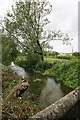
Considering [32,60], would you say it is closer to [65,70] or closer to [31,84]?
[65,70]

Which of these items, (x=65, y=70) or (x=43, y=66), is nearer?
(x=65, y=70)

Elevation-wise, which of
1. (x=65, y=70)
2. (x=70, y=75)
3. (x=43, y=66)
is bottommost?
(x=70, y=75)

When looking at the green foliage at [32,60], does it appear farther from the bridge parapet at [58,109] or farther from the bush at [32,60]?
the bridge parapet at [58,109]

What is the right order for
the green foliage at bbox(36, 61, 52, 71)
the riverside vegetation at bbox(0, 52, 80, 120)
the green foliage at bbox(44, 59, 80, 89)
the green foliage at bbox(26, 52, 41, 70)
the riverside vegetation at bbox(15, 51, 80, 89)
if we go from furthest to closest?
the green foliage at bbox(26, 52, 41, 70) → the green foliage at bbox(36, 61, 52, 71) → the riverside vegetation at bbox(15, 51, 80, 89) → the green foliage at bbox(44, 59, 80, 89) → the riverside vegetation at bbox(0, 52, 80, 120)

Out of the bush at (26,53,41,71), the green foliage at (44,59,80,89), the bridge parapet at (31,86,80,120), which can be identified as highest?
the bush at (26,53,41,71)

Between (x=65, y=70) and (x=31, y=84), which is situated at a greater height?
(x=65, y=70)

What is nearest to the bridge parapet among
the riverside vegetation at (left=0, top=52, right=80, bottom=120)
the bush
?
the riverside vegetation at (left=0, top=52, right=80, bottom=120)

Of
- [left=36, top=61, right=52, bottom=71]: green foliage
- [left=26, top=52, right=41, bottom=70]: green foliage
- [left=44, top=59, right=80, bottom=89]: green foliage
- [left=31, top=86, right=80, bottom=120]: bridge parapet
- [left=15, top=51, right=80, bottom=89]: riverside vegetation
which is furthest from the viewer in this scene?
[left=26, top=52, right=41, bottom=70]: green foliage

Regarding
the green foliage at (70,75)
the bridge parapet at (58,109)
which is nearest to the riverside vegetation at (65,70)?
the green foliage at (70,75)

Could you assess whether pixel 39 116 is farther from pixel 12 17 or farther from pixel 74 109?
pixel 12 17

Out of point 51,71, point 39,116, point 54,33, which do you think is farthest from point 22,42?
point 39,116

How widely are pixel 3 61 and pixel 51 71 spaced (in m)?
5.20

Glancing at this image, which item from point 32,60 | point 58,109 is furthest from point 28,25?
point 58,109

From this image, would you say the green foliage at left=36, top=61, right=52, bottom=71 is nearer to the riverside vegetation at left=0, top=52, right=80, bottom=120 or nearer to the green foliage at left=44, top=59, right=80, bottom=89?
the riverside vegetation at left=0, top=52, right=80, bottom=120
